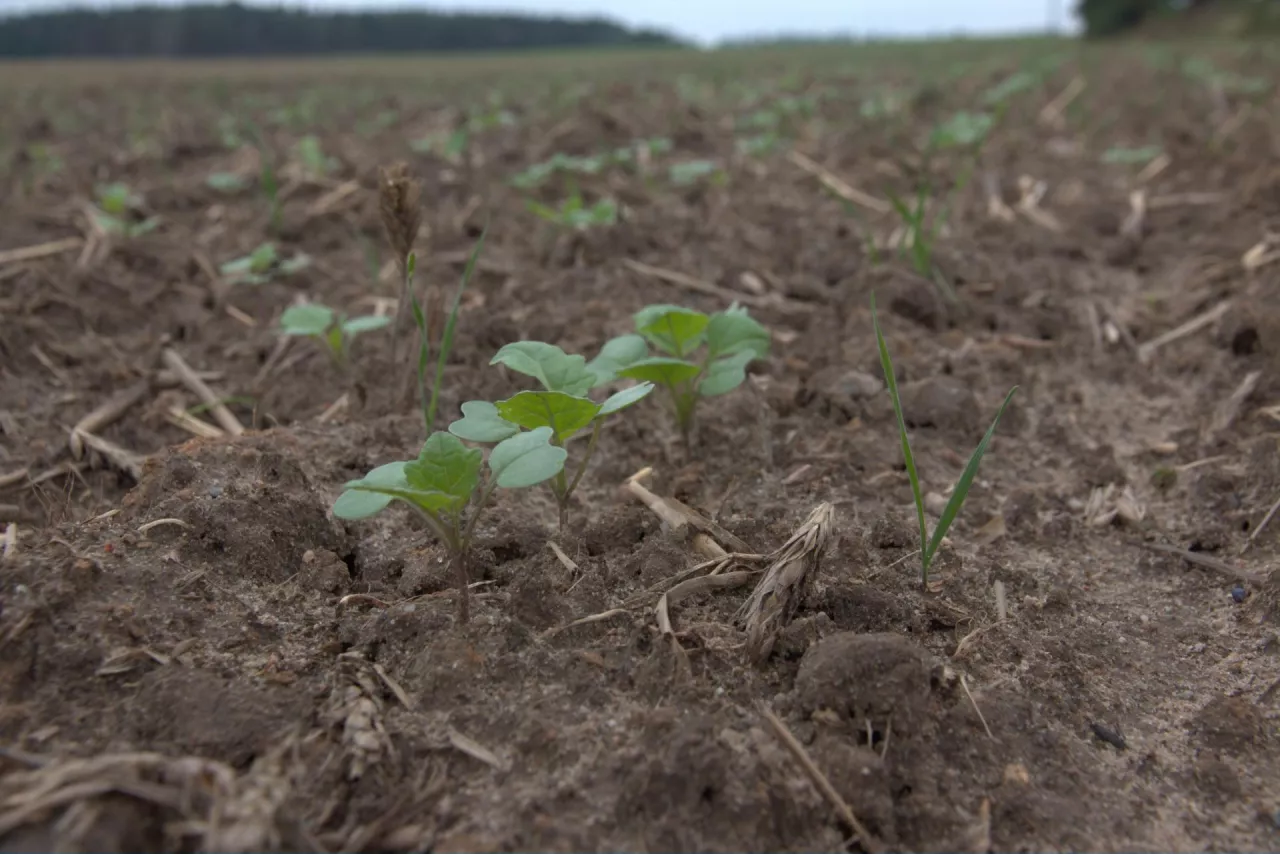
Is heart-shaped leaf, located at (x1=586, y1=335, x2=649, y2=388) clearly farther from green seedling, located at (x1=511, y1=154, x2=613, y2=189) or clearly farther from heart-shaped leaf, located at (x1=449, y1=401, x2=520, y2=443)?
green seedling, located at (x1=511, y1=154, x2=613, y2=189)

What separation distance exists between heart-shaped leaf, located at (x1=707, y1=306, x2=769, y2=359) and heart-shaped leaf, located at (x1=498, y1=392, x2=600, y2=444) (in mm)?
421

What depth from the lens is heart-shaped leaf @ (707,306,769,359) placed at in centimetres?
161

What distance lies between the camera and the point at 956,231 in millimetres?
3061

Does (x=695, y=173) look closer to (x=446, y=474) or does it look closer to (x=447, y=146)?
(x=447, y=146)

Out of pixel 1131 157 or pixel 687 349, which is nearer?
pixel 687 349

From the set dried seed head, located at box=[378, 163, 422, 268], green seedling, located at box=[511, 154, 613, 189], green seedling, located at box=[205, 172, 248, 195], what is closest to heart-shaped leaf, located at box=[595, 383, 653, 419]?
dried seed head, located at box=[378, 163, 422, 268]

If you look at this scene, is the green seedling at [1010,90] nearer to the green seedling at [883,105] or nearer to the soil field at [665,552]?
the green seedling at [883,105]

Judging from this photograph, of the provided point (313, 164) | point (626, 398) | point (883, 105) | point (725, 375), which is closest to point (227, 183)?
point (313, 164)

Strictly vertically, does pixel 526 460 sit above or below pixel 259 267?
above

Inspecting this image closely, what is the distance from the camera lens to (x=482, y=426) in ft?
4.08

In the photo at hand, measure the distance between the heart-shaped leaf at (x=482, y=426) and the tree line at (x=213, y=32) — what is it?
33.9m

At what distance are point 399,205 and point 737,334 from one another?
685mm

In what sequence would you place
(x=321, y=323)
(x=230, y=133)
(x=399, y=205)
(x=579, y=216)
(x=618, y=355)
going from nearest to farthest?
(x=618, y=355), (x=399, y=205), (x=321, y=323), (x=579, y=216), (x=230, y=133)

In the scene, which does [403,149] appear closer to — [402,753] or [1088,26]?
[402,753]
